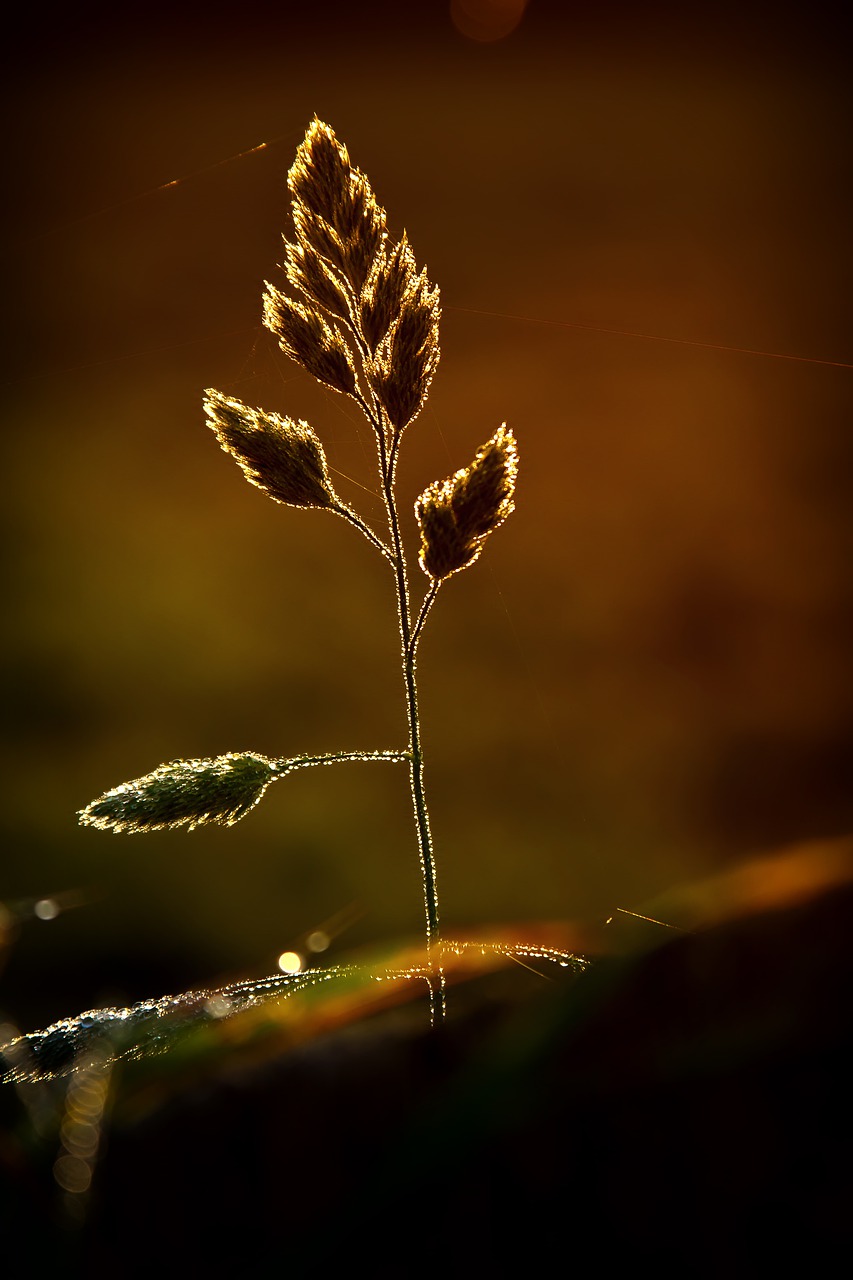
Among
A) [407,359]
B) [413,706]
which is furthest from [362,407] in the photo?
Result: [413,706]

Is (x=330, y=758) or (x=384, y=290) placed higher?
(x=384, y=290)

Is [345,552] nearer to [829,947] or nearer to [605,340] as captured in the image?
[605,340]

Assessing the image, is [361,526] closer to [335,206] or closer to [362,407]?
[362,407]

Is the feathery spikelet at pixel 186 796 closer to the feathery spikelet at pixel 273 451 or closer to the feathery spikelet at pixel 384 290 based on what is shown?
the feathery spikelet at pixel 273 451

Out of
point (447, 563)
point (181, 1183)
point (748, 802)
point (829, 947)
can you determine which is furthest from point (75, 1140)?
point (748, 802)

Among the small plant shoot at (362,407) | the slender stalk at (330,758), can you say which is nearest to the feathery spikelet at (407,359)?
the small plant shoot at (362,407)
